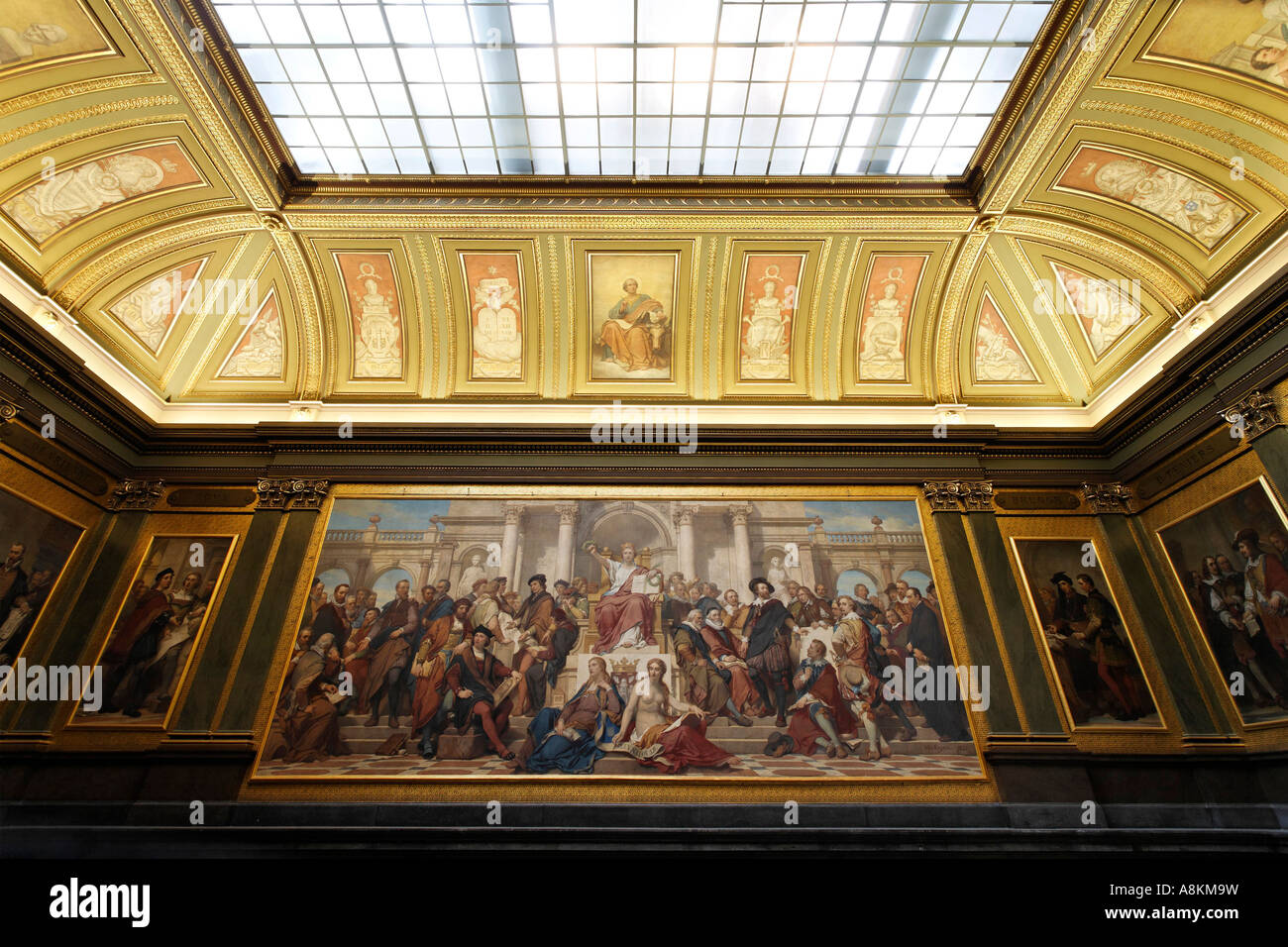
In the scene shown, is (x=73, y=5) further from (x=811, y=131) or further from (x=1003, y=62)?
(x=1003, y=62)

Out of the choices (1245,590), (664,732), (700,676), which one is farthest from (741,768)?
(1245,590)

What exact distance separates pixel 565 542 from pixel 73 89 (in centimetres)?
789

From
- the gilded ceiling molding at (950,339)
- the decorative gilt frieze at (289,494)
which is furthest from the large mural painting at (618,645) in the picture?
the gilded ceiling molding at (950,339)

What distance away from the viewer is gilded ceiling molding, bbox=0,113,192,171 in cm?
784

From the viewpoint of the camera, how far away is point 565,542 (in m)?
9.70

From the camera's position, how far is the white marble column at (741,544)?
31.1ft

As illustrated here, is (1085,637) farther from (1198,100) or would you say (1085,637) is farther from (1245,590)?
(1198,100)

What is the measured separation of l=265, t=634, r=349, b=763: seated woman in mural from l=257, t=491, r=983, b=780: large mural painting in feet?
0.08

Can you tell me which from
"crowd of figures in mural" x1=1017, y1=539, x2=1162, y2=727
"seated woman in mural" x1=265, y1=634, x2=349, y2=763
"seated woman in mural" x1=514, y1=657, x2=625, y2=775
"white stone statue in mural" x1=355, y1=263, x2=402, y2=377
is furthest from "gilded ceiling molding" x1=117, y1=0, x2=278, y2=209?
"crowd of figures in mural" x1=1017, y1=539, x2=1162, y2=727

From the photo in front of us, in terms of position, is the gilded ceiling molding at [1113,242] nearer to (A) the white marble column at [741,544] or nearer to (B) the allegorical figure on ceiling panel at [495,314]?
(A) the white marble column at [741,544]

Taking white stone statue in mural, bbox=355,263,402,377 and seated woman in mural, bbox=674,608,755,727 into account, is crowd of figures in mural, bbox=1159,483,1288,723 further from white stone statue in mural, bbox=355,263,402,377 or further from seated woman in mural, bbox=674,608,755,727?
white stone statue in mural, bbox=355,263,402,377

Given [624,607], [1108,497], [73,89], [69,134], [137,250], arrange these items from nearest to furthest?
[73,89]
[69,134]
[624,607]
[137,250]
[1108,497]

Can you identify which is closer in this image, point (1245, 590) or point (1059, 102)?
point (1245, 590)

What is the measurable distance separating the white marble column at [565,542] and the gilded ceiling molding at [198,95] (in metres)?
6.12
